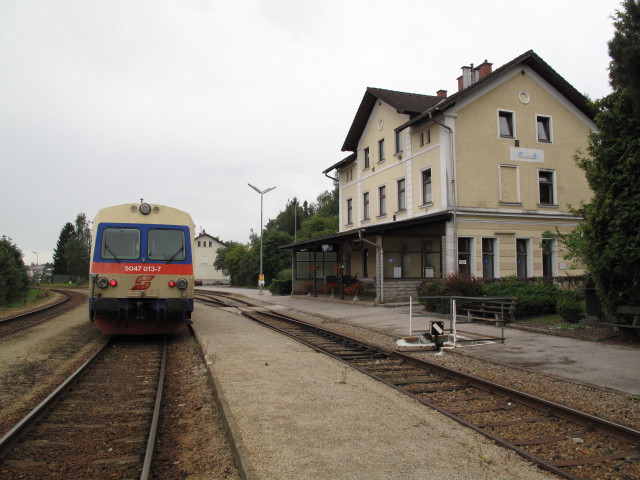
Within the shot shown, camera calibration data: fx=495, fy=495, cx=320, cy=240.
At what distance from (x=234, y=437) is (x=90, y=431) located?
175cm

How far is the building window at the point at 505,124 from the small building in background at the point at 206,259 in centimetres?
6634

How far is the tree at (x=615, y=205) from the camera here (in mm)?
9609

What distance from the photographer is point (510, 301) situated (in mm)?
13797

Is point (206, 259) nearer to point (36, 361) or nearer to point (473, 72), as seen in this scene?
point (473, 72)

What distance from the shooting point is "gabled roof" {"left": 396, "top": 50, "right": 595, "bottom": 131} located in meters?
21.3

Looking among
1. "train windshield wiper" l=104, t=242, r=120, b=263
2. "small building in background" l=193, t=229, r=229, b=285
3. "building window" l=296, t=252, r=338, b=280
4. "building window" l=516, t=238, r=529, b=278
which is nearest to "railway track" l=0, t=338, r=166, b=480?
"train windshield wiper" l=104, t=242, r=120, b=263

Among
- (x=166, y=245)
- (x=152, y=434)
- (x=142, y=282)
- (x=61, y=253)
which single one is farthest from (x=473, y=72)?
(x=61, y=253)

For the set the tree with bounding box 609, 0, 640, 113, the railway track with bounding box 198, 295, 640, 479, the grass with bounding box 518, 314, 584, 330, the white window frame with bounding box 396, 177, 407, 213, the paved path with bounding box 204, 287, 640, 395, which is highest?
the white window frame with bounding box 396, 177, 407, 213

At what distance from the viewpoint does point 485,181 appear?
21.8 meters

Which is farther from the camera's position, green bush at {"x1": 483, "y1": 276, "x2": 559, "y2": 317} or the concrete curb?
green bush at {"x1": 483, "y1": 276, "x2": 559, "y2": 317}

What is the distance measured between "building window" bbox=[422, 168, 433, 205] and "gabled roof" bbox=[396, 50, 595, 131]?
93.4 inches

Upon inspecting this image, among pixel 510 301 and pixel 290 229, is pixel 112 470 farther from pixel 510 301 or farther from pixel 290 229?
pixel 290 229

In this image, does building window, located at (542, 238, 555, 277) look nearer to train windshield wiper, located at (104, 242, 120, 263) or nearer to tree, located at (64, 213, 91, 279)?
train windshield wiper, located at (104, 242, 120, 263)

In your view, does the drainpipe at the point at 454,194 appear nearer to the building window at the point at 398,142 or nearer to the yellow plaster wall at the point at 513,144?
the yellow plaster wall at the point at 513,144
